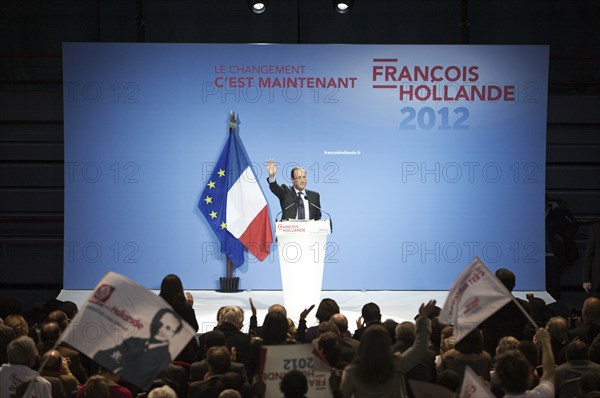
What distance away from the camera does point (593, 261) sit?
340 inches

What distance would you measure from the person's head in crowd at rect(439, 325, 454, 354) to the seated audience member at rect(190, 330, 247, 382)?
123 cm

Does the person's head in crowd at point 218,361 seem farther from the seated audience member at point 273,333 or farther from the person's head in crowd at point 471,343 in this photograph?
the person's head in crowd at point 471,343

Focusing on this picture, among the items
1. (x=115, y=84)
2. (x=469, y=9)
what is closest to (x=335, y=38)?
(x=469, y=9)

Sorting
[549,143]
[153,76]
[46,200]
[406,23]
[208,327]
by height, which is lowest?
[208,327]

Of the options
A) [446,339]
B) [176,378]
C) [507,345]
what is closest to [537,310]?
[446,339]

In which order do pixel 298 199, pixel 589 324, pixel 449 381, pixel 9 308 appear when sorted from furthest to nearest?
pixel 298 199 → pixel 9 308 → pixel 589 324 → pixel 449 381

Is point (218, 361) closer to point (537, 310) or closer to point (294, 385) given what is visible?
point (294, 385)

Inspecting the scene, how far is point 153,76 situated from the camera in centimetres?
1096

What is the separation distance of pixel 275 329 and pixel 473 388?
1.61m

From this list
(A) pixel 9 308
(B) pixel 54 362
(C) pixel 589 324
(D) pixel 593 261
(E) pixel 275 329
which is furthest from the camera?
(D) pixel 593 261

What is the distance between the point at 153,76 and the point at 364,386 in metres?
7.37

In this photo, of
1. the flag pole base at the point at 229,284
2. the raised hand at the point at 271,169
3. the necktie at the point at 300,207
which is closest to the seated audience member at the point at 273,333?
the necktie at the point at 300,207

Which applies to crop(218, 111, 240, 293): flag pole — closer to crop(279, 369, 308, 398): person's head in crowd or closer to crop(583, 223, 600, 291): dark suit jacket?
crop(583, 223, 600, 291): dark suit jacket

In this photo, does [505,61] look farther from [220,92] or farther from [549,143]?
[220,92]
